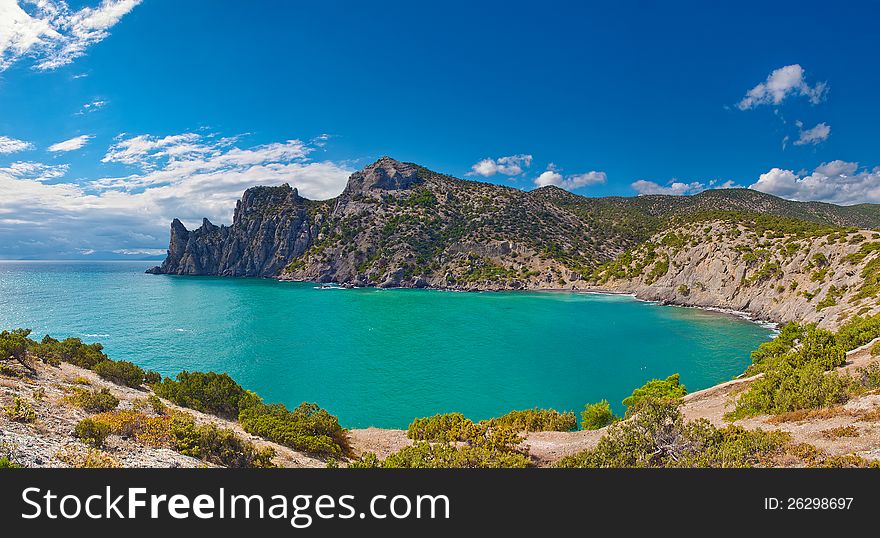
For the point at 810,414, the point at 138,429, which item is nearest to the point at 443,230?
the point at 810,414

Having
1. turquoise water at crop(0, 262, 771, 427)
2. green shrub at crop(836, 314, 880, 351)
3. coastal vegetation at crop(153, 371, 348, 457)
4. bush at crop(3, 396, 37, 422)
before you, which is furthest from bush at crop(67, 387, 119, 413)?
green shrub at crop(836, 314, 880, 351)

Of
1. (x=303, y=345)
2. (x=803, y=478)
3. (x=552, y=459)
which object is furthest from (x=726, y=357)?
(x=303, y=345)

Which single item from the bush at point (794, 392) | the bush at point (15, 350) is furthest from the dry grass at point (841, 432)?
the bush at point (15, 350)

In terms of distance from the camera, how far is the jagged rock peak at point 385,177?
185125mm

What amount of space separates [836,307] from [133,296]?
13018 centimetres

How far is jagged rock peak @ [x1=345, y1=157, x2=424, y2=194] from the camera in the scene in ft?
607

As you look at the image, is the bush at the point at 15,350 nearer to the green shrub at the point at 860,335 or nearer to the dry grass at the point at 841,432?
the dry grass at the point at 841,432

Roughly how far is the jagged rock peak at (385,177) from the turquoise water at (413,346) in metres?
108

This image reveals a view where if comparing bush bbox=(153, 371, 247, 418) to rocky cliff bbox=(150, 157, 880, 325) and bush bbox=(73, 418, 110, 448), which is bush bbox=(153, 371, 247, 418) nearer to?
bush bbox=(73, 418, 110, 448)

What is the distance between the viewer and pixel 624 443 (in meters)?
Result: 11.4

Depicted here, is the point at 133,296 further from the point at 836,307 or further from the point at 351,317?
the point at 836,307

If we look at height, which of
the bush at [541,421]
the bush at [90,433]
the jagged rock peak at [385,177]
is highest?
the jagged rock peak at [385,177]

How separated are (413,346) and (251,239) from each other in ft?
530

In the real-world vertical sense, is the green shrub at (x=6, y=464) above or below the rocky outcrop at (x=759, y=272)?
below
